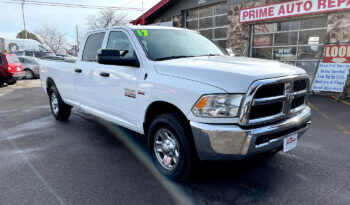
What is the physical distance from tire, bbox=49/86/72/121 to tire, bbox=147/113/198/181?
3.43m

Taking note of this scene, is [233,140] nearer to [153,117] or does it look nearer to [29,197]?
[153,117]

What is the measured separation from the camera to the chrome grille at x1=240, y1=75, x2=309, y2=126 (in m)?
2.49

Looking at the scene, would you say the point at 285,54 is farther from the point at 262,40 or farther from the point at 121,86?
the point at 121,86

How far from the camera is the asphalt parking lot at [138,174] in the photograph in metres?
2.82

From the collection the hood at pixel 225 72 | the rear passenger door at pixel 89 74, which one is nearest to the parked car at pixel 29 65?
the rear passenger door at pixel 89 74

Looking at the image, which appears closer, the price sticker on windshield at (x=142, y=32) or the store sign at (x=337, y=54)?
the price sticker on windshield at (x=142, y=32)

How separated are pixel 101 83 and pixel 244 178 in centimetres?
255

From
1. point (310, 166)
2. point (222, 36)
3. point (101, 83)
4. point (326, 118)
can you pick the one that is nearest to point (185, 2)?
point (222, 36)

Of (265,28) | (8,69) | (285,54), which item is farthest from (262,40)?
(8,69)

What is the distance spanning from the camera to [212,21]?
12883mm

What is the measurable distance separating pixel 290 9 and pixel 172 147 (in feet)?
26.9

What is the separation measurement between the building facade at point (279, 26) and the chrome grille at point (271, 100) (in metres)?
6.77

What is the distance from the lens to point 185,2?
44.5ft

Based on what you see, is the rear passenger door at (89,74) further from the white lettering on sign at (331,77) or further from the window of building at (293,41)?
the window of building at (293,41)
